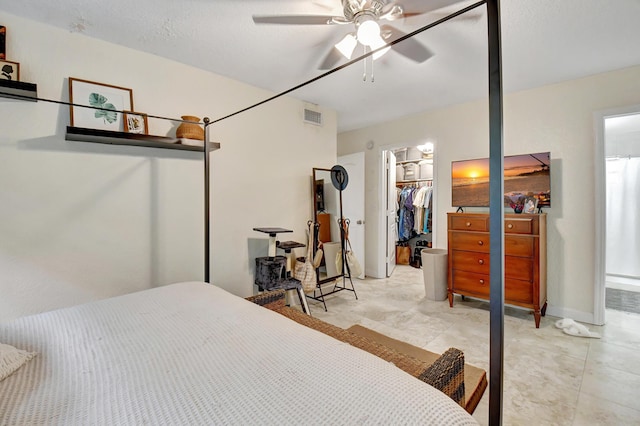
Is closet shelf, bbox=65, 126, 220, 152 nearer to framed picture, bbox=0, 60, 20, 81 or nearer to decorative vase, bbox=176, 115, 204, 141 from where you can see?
decorative vase, bbox=176, 115, 204, 141

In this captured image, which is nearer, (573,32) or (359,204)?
(573,32)

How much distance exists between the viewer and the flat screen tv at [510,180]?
2.88m

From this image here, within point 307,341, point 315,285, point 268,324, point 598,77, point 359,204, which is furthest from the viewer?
Answer: point 359,204

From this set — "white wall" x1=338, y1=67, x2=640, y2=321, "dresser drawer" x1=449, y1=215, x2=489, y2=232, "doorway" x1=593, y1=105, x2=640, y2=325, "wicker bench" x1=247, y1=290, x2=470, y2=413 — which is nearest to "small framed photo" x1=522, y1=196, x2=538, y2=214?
"white wall" x1=338, y1=67, x2=640, y2=321

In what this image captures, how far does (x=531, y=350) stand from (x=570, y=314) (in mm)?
1025

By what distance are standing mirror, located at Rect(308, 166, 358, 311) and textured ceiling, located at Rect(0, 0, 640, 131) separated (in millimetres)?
1011

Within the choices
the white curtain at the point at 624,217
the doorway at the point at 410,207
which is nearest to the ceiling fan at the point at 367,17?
the doorway at the point at 410,207

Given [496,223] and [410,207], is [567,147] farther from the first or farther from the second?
[496,223]

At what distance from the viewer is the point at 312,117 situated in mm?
3438

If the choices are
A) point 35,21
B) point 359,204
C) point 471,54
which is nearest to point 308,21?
point 471,54

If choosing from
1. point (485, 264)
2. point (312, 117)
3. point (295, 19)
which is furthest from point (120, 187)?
point (485, 264)

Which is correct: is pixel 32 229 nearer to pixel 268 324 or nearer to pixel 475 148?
pixel 268 324

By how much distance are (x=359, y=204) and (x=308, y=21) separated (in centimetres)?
277

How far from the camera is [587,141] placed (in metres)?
2.71
